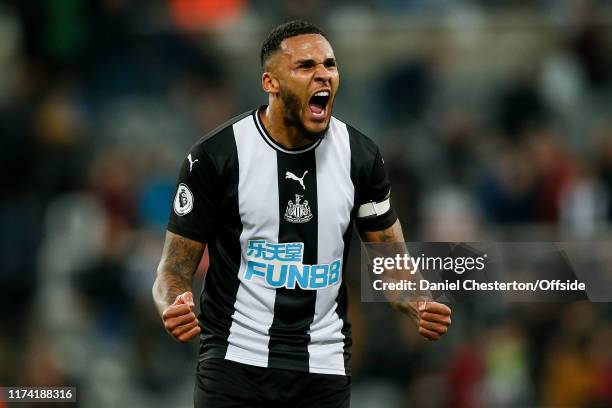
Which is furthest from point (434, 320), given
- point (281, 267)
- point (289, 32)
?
point (289, 32)

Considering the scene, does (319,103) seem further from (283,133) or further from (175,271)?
(175,271)

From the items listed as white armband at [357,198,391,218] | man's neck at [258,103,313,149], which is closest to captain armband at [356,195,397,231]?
white armband at [357,198,391,218]

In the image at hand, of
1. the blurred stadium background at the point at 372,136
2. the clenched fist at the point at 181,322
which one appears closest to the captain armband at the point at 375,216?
the clenched fist at the point at 181,322

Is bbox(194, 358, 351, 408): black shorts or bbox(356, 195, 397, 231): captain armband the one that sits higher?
bbox(356, 195, 397, 231): captain armband

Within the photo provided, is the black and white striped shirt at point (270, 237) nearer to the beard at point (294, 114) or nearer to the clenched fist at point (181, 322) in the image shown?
the beard at point (294, 114)

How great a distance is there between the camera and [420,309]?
209 inches

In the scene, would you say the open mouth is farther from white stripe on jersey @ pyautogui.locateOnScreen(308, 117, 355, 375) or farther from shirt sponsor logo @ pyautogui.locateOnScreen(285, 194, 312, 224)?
shirt sponsor logo @ pyautogui.locateOnScreen(285, 194, 312, 224)

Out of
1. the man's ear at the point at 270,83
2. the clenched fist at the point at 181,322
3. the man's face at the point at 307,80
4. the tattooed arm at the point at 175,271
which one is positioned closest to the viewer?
the clenched fist at the point at 181,322

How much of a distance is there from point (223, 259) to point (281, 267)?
0.88 ft

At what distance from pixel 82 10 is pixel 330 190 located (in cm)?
730

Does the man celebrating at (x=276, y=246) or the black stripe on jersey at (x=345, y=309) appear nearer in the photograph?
the man celebrating at (x=276, y=246)

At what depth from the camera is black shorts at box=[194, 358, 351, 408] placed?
5285 millimetres

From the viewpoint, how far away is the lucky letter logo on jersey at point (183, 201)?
535 cm

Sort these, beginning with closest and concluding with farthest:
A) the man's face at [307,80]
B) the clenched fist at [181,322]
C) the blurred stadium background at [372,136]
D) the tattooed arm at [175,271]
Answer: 1. the clenched fist at [181,322]
2. the tattooed arm at [175,271]
3. the man's face at [307,80]
4. the blurred stadium background at [372,136]
